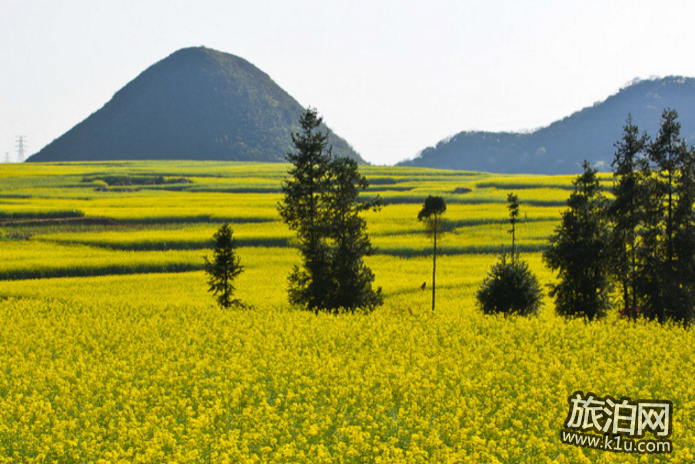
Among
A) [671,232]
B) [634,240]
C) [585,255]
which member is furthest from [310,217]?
[671,232]

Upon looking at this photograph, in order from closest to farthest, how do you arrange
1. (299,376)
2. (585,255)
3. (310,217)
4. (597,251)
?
1. (299,376)
2. (597,251)
3. (585,255)
4. (310,217)

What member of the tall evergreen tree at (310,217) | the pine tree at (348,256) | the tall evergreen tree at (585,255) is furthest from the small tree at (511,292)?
the tall evergreen tree at (310,217)

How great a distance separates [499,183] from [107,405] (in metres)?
114

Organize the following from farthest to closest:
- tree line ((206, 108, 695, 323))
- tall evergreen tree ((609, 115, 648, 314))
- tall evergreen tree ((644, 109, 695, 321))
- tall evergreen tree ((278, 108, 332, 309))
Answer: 1. tall evergreen tree ((278, 108, 332, 309))
2. tall evergreen tree ((609, 115, 648, 314))
3. tree line ((206, 108, 695, 323))
4. tall evergreen tree ((644, 109, 695, 321))

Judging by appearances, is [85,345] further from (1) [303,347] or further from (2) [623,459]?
(2) [623,459]

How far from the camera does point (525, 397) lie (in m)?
14.6

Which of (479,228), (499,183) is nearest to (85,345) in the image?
(479,228)

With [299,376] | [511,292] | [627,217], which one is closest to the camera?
[299,376]

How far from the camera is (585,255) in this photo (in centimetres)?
3309

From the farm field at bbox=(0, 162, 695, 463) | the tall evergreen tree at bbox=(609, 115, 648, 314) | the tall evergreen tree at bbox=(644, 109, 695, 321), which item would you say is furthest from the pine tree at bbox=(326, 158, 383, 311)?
the tall evergreen tree at bbox=(644, 109, 695, 321)

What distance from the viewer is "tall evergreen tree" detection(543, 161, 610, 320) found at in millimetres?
33062

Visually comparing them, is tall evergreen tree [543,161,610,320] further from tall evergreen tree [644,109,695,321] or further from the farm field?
the farm field

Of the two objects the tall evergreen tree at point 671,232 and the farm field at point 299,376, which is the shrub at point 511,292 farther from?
the tall evergreen tree at point 671,232

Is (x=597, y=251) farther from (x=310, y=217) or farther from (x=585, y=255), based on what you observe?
(x=310, y=217)
